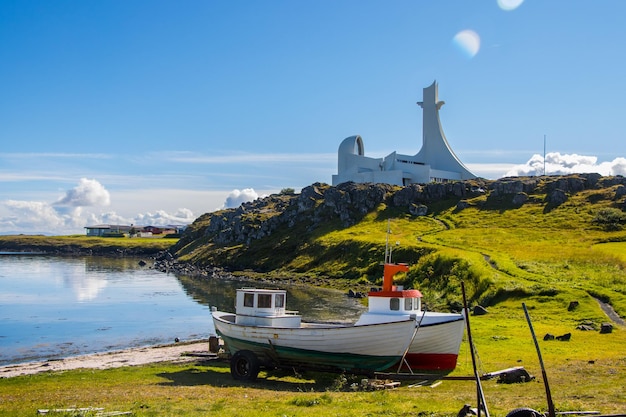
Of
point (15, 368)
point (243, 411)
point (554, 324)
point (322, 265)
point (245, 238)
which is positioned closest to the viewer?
point (243, 411)

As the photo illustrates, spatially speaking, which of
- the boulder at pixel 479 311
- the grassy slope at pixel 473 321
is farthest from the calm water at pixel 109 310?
the grassy slope at pixel 473 321

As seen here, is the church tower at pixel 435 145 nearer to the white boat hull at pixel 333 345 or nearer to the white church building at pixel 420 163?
the white church building at pixel 420 163

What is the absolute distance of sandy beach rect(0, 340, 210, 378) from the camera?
37969 millimetres

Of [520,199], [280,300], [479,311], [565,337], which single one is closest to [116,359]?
[280,300]

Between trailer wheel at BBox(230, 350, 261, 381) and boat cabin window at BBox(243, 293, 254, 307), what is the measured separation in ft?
13.5

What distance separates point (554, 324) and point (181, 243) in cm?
15418

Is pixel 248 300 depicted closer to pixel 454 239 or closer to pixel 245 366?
pixel 245 366

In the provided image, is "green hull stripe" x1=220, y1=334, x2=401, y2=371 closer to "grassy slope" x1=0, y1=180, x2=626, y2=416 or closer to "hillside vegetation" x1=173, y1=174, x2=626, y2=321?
"grassy slope" x1=0, y1=180, x2=626, y2=416

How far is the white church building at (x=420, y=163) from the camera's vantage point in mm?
169000

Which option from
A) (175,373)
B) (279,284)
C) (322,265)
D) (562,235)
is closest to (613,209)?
(562,235)

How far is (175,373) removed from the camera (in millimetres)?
33906

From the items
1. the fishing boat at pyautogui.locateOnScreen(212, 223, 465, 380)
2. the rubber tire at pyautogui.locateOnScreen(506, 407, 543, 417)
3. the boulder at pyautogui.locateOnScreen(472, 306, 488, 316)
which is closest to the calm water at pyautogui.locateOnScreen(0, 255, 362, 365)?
the boulder at pyautogui.locateOnScreen(472, 306, 488, 316)

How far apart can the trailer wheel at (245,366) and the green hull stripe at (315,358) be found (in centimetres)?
147

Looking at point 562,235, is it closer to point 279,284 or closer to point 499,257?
point 499,257
